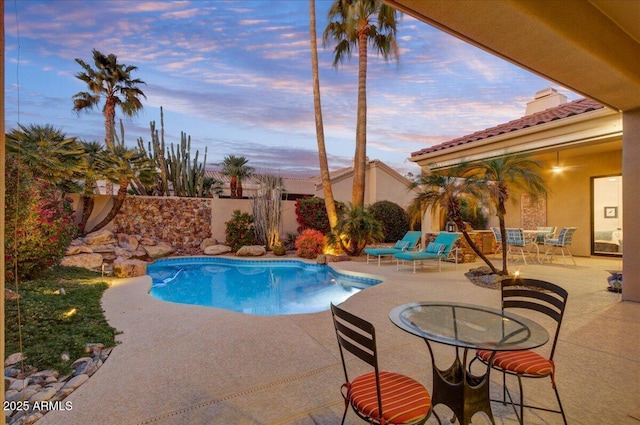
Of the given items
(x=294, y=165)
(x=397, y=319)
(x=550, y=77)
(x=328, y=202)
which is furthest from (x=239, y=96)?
(x=397, y=319)

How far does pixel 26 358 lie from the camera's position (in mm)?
3266

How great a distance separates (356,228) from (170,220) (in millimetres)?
7823

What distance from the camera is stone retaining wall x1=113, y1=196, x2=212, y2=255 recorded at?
1241 centimetres

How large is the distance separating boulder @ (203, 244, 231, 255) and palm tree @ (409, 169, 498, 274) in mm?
8176

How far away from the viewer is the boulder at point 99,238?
1031 centimetres

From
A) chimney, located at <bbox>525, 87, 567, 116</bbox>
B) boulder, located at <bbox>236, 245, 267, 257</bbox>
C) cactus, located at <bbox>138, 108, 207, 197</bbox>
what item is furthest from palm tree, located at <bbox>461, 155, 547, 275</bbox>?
cactus, located at <bbox>138, 108, 207, 197</bbox>

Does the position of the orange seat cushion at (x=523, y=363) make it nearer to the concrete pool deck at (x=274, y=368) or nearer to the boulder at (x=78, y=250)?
the concrete pool deck at (x=274, y=368)

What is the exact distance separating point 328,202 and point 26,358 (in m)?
9.73

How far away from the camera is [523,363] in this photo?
215 cm

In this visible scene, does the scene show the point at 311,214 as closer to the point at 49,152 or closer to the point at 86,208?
the point at 86,208

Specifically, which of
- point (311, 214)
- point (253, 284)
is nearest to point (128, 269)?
point (253, 284)

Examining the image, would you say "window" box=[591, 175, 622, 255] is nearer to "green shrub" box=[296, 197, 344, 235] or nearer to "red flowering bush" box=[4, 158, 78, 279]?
"green shrub" box=[296, 197, 344, 235]

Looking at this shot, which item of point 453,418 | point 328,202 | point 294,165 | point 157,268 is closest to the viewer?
point 453,418

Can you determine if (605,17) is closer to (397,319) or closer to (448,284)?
(397,319)
